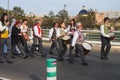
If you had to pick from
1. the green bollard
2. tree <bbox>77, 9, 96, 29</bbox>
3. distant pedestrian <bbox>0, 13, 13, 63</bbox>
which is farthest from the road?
tree <bbox>77, 9, 96, 29</bbox>

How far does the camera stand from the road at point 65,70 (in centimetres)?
1221

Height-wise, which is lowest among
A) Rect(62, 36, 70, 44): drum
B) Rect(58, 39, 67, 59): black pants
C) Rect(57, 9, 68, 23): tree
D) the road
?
the road

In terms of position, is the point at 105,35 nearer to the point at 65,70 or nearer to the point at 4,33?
the point at 65,70

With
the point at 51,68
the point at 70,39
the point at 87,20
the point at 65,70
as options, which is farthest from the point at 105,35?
the point at 87,20

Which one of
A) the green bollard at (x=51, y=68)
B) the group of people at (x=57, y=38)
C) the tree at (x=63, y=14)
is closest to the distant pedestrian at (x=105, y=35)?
the group of people at (x=57, y=38)

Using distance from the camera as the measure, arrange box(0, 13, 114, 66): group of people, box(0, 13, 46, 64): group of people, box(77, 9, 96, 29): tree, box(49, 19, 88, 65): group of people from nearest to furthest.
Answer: box(49, 19, 88, 65): group of people < box(0, 13, 114, 66): group of people < box(0, 13, 46, 64): group of people < box(77, 9, 96, 29): tree

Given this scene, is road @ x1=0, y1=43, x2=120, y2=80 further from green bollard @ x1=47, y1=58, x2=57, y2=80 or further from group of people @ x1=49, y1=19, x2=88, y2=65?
green bollard @ x1=47, y1=58, x2=57, y2=80

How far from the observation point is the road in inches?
481

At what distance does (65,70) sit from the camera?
13680mm

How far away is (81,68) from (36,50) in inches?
232

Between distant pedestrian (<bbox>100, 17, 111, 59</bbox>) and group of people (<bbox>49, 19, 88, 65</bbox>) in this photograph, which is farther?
distant pedestrian (<bbox>100, 17, 111, 59</bbox>)

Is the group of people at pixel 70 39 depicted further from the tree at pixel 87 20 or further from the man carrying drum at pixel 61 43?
the tree at pixel 87 20

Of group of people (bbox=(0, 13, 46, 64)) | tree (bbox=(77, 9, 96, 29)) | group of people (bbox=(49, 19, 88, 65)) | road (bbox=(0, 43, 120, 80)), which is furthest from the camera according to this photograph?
tree (bbox=(77, 9, 96, 29))

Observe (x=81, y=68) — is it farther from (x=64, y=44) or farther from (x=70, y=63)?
(x=64, y=44)
